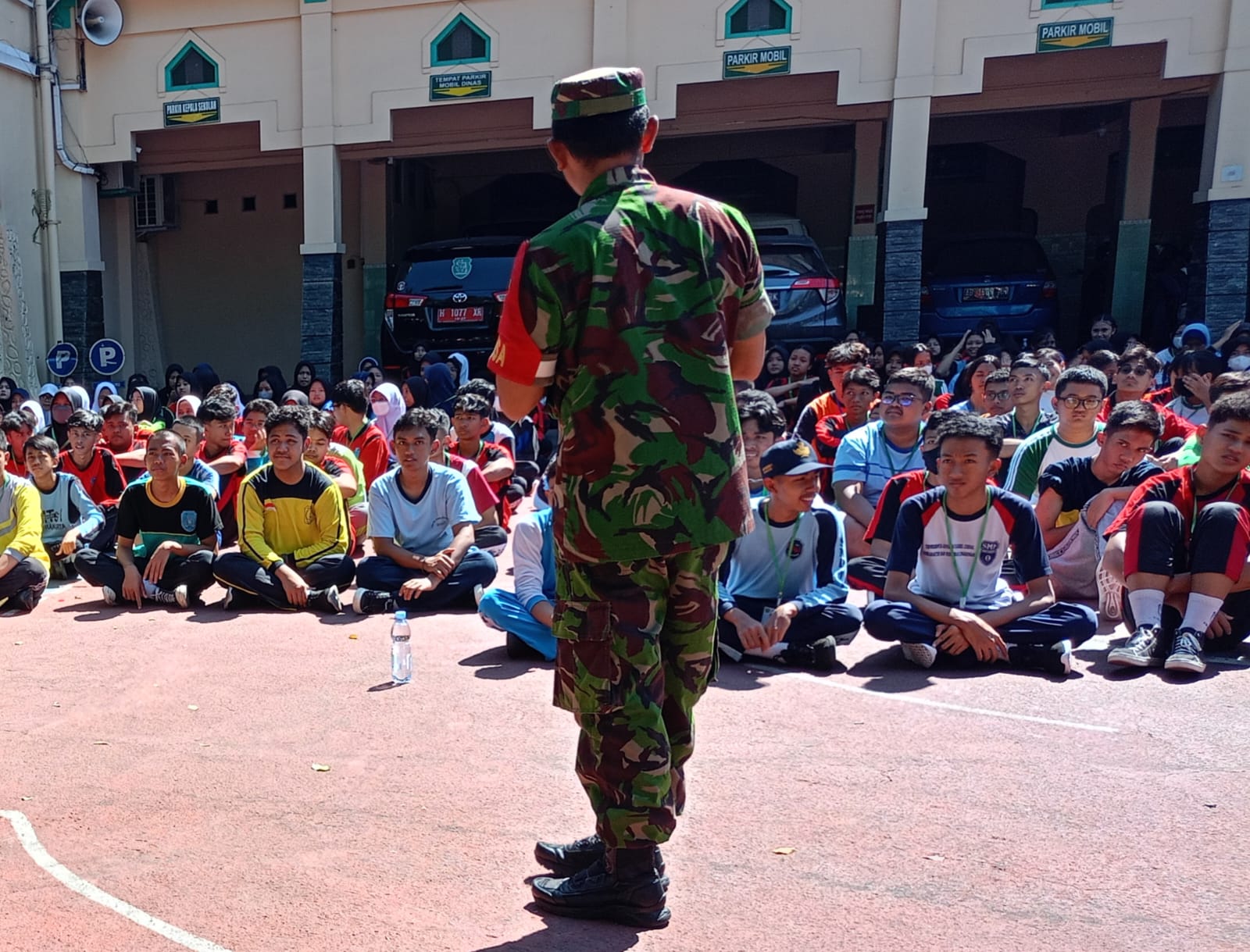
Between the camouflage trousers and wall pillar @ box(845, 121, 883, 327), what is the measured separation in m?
13.5

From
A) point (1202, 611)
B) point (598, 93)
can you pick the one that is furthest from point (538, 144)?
point (598, 93)

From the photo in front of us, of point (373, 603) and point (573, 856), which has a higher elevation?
point (573, 856)

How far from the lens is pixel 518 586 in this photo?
529cm

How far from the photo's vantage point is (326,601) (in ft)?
21.1

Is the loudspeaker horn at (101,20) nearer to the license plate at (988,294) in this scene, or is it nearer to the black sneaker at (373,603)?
the license plate at (988,294)

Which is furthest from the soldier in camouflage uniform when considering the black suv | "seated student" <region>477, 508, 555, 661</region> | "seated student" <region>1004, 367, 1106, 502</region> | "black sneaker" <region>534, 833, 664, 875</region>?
the black suv

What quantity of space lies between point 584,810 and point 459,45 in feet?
43.5

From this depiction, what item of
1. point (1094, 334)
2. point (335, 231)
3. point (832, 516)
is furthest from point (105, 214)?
point (832, 516)

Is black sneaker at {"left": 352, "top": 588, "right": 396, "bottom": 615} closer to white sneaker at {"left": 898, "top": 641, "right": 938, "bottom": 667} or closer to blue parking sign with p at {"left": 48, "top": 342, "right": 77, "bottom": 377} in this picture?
white sneaker at {"left": 898, "top": 641, "right": 938, "bottom": 667}

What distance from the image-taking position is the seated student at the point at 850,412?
7.85 m

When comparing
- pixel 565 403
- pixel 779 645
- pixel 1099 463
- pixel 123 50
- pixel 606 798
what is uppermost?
pixel 123 50

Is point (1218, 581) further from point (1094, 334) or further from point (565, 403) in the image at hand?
point (1094, 334)

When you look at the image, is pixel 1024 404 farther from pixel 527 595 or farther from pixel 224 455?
pixel 224 455

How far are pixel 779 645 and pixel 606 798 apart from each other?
247cm
